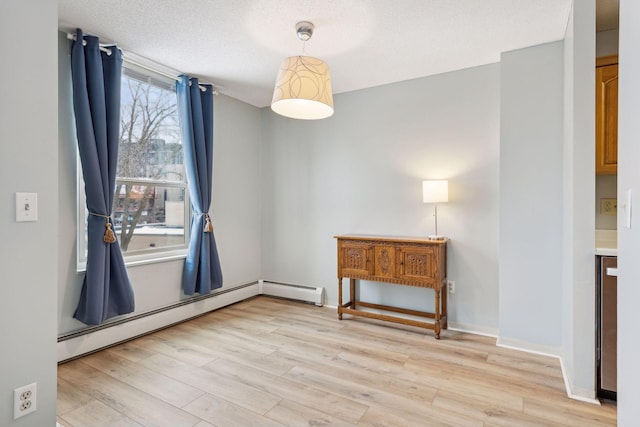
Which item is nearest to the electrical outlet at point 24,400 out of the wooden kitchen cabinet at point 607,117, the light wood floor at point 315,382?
the light wood floor at point 315,382

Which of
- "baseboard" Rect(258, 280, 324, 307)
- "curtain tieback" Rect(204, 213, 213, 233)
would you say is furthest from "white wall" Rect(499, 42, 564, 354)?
"curtain tieback" Rect(204, 213, 213, 233)

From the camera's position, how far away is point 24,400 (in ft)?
4.73

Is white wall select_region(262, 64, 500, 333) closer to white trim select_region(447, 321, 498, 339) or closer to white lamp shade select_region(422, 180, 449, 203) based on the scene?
white trim select_region(447, 321, 498, 339)

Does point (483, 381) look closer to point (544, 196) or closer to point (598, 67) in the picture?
point (544, 196)

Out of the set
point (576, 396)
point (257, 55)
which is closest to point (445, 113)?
point (257, 55)

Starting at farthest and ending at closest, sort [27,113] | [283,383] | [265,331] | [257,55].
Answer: [265,331] → [257,55] → [283,383] → [27,113]

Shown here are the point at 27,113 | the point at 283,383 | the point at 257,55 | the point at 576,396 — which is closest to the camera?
the point at 27,113

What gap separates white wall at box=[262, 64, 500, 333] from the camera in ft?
9.90

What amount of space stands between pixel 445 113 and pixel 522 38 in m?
0.82

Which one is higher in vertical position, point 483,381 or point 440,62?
point 440,62

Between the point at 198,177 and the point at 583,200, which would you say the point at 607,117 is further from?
the point at 198,177

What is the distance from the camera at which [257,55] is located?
2.84m

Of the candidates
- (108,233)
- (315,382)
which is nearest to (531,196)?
(315,382)

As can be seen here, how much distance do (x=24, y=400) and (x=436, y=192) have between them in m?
2.96
